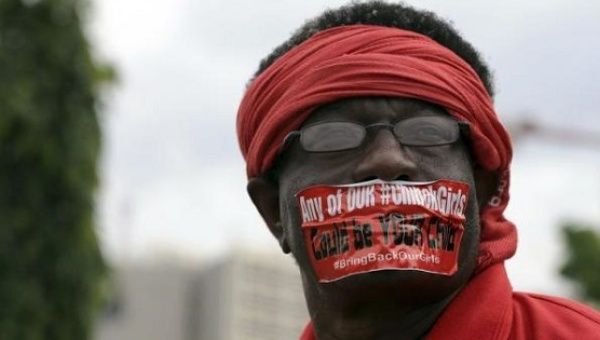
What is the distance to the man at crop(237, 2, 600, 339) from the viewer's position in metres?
3.40

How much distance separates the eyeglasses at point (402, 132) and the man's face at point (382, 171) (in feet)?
0.04

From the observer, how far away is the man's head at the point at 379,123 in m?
3.45

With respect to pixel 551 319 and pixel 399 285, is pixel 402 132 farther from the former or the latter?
pixel 551 319

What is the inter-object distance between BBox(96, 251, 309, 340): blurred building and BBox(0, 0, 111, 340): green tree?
4855 centimetres

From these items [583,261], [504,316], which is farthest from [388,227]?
[583,261]

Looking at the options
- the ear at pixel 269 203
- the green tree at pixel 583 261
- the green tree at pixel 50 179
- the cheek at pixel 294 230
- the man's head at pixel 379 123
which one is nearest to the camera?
the man's head at pixel 379 123

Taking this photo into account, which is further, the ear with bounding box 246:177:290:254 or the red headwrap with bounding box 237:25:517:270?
the ear with bounding box 246:177:290:254

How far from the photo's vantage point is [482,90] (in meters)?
3.60

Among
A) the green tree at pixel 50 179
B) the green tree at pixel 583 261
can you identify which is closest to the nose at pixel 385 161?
the green tree at pixel 50 179

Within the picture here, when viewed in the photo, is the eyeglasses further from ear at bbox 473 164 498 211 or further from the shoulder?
the shoulder

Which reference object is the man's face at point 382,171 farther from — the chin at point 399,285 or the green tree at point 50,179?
the green tree at point 50,179

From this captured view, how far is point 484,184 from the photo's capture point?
3625 millimetres

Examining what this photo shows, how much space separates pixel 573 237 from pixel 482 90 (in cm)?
2289

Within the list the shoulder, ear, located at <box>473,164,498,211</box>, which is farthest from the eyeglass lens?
the shoulder
